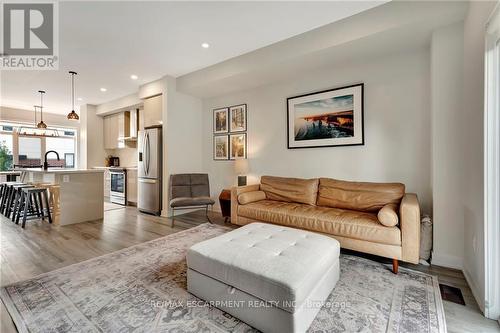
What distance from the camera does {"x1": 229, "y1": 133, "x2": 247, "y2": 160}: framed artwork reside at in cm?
439

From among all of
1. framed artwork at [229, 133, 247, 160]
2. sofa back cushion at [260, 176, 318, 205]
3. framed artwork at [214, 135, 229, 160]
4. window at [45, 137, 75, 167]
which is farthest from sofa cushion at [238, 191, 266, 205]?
window at [45, 137, 75, 167]

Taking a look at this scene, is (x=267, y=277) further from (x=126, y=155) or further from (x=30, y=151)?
(x=30, y=151)

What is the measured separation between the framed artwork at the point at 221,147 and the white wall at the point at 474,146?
142 inches

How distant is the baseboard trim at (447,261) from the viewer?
2.22 m

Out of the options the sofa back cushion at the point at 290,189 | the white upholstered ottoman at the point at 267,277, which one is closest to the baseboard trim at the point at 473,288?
the white upholstered ottoman at the point at 267,277

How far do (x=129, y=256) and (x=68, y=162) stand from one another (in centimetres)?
690

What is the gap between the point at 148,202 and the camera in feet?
15.2

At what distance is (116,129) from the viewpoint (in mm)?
6445

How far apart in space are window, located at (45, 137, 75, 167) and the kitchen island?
3.38 metres

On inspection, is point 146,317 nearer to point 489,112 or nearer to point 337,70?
point 489,112

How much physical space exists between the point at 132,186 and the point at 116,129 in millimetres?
1992

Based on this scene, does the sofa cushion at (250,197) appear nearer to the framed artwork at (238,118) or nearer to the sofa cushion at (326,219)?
the sofa cushion at (326,219)

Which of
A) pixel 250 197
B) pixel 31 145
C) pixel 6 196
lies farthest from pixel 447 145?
pixel 31 145

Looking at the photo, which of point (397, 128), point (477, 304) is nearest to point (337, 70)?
point (397, 128)
